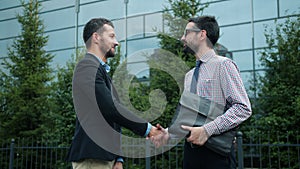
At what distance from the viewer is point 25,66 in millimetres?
12766

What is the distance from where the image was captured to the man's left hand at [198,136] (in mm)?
2323

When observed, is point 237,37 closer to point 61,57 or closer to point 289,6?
point 289,6

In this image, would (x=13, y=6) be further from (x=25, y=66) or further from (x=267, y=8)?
(x=267, y=8)

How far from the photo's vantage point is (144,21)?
13805mm

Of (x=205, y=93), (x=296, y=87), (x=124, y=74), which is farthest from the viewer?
(x=124, y=74)

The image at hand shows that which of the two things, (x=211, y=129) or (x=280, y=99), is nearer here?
(x=211, y=129)

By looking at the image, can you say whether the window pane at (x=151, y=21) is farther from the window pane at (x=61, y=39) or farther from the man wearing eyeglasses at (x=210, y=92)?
the man wearing eyeglasses at (x=210, y=92)

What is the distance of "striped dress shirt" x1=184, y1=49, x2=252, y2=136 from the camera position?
234cm

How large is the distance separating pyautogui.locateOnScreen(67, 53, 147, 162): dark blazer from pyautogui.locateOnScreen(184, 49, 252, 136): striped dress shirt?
625 millimetres

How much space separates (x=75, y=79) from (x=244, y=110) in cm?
124

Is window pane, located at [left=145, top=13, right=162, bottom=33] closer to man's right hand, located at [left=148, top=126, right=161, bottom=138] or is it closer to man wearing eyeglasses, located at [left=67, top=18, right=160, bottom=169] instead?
man's right hand, located at [left=148, top=126, right=161, bottom=138]

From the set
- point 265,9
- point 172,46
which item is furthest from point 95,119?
point 265,9

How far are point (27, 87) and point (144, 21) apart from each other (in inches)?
195

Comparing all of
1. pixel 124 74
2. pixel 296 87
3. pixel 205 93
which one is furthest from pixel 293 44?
pixel 205 93
